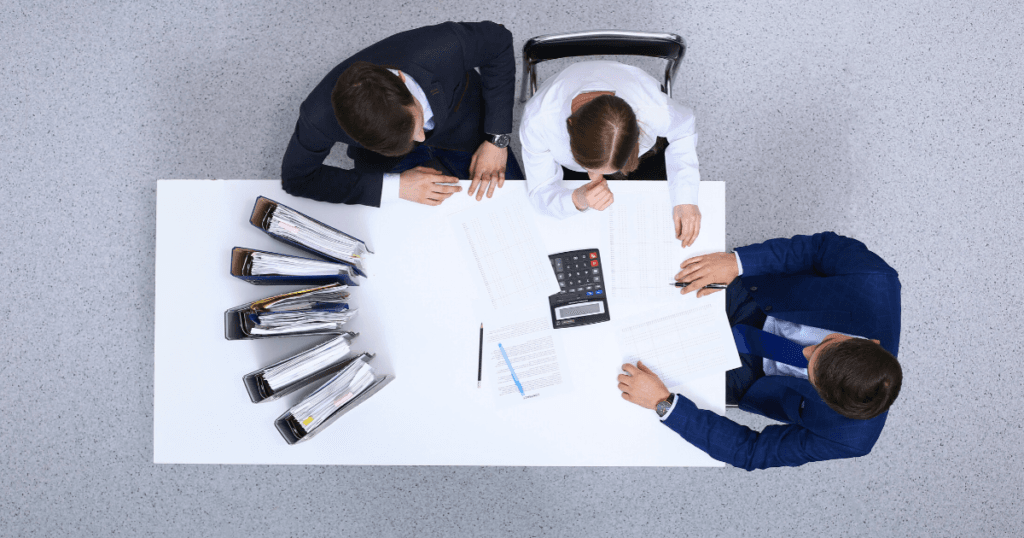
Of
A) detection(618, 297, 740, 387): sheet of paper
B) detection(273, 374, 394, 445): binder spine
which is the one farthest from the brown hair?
detection(273, 374, 394, 445): binder spine

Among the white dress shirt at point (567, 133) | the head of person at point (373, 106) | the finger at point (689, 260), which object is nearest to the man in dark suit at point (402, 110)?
the head of person at point (373, 106)

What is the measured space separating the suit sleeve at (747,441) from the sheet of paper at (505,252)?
440mm

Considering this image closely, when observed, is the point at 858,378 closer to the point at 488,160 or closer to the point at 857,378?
the point at 857,378

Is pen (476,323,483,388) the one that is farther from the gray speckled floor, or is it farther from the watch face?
the gray speckled floor

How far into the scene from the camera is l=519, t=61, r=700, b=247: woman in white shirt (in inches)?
49.7

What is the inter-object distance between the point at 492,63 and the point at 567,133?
0.32m

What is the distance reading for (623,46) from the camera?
1392mm

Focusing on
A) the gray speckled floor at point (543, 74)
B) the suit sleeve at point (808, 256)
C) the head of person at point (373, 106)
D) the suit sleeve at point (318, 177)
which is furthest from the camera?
the gray speckled floor at point (543, 74)

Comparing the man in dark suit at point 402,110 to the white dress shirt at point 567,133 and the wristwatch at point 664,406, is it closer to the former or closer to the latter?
the white dress shirt at point 567,133

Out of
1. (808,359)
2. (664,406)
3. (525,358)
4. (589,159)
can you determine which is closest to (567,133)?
(589,159)

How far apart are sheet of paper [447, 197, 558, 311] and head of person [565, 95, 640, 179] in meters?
0.24

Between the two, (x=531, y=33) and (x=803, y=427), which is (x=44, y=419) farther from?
(x=803, y=427)

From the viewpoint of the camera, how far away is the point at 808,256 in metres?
1.42

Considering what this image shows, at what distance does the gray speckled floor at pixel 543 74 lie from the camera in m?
1.93
